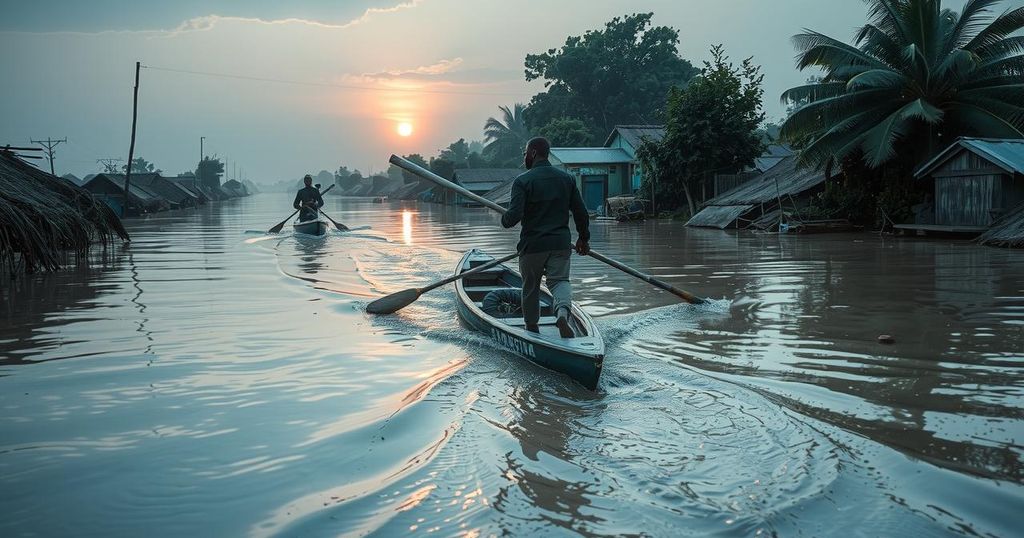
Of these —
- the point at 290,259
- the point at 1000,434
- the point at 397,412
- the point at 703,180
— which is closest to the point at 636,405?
the point at 397,412

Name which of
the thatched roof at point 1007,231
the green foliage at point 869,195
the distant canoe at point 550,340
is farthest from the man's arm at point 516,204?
the green foliage at point 869,195

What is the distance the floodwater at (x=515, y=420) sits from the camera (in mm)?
3723

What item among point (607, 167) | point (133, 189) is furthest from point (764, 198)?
point (133, 189)

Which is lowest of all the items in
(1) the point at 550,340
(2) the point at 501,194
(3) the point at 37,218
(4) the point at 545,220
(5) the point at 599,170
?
(1) the point at 550,340

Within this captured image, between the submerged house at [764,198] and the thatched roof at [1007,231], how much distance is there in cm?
591

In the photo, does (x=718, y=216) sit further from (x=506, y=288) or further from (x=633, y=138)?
(x=506, y=288)

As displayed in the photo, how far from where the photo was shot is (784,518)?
3570 mm

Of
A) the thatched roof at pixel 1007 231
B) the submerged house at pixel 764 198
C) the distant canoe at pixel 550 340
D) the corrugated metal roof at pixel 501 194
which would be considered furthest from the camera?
the corrugated metal roof at pixel 501 194

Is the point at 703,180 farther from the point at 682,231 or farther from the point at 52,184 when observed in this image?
the point at 52,184

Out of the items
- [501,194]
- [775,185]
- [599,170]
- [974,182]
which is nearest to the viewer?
[974,182]

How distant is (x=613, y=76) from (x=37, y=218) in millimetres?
45625

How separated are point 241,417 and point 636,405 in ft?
8.83

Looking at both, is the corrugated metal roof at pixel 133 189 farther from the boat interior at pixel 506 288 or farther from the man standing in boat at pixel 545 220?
the man standing in boat at pixel 545 220

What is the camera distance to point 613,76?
5472 cm
